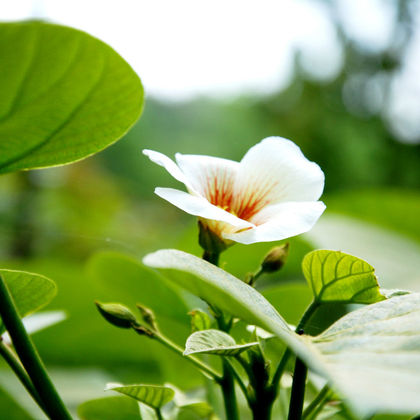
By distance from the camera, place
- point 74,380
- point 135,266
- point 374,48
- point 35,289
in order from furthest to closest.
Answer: point 374,48 < point 74,380 < point 135,266 < point 35,289

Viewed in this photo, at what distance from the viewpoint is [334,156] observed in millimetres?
2328

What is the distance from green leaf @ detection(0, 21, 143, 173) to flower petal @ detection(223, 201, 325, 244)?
9cm

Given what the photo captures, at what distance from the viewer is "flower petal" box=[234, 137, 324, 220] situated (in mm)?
314

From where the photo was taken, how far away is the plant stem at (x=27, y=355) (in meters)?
0.24

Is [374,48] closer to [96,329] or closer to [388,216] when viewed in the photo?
[388,216]

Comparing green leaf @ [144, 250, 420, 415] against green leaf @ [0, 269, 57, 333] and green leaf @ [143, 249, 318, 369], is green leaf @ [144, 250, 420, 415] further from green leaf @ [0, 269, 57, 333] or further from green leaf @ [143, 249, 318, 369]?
green leaf @ [0, 269, 57, 333]

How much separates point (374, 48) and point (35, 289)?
8.32 ft

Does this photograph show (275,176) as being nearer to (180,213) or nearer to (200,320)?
(200,320)

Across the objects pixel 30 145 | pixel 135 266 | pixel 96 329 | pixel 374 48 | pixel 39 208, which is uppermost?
pixel 374 48

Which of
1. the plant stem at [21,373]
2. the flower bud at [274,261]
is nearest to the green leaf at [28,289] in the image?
the plant stem at [21,373]

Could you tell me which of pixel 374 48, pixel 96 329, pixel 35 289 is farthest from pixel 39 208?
pixel 374 48

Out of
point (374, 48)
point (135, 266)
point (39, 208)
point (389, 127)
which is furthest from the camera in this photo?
point (374, 48)

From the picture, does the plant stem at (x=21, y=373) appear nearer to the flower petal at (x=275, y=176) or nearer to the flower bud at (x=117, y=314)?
the flower bud at (x=117, y=314)

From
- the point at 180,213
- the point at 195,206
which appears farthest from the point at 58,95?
the point at 180,213
